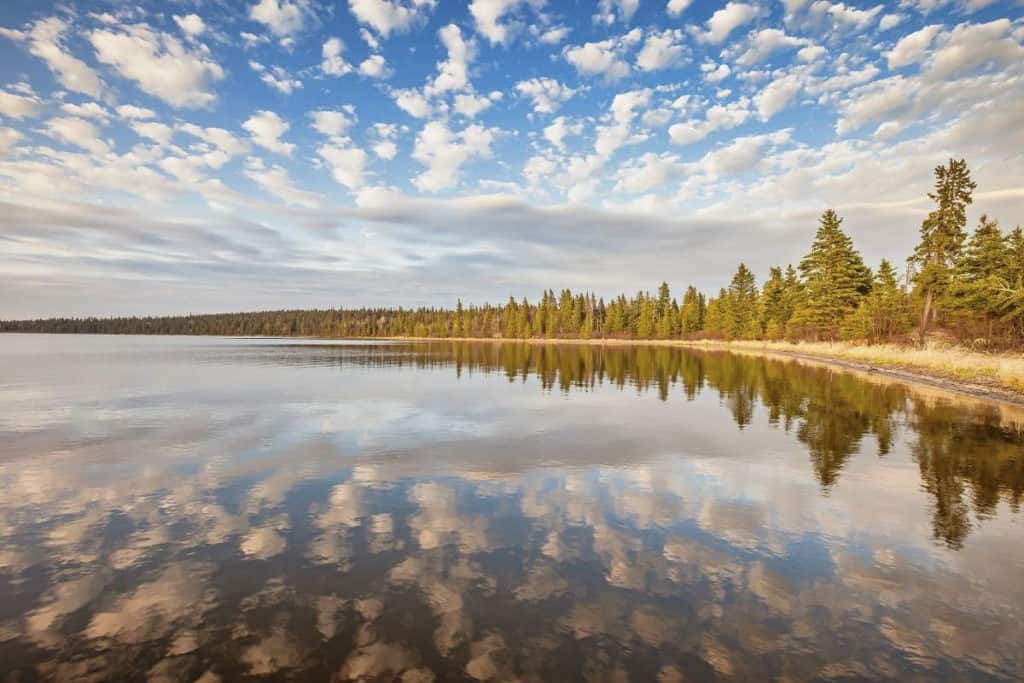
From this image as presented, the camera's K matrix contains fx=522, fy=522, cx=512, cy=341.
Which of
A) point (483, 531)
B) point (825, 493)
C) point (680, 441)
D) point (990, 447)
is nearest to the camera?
point (483, 531)

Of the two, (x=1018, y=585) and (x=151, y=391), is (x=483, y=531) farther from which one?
(x=151, y=391)

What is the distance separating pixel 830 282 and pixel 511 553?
77911 mm

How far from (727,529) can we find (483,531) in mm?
4458

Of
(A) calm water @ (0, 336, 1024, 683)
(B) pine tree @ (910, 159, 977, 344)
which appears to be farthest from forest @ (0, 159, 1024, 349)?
(A) calm water @ (0, 336, 1024, 683)

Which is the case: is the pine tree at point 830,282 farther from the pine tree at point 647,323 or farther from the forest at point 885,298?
the pine tree at point 647,323

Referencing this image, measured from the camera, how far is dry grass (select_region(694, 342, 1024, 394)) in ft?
89.7

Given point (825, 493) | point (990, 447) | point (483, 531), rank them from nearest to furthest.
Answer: point (483, 531)
point (825, 493)
point (990, 447)

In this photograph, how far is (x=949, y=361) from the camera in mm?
34938

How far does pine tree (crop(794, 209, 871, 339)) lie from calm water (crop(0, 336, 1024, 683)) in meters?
59.5

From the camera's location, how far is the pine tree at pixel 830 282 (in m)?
70.6

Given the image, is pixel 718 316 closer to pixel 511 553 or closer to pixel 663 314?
pixel 663 314

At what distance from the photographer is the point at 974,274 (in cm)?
4503

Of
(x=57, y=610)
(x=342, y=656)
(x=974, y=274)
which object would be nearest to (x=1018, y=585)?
(x=342, y=656)

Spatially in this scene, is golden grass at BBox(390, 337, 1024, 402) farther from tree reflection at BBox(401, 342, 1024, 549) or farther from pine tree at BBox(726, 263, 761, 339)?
pine tree at BBox(726, 263, 761, 339)
